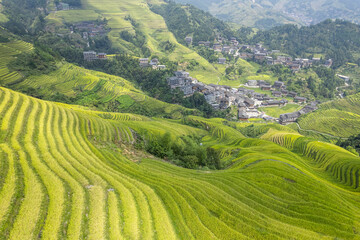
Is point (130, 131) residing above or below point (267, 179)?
below

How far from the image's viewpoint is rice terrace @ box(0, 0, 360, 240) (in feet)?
39.7

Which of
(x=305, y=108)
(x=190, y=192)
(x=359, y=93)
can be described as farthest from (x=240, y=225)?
(x=359, y=93)

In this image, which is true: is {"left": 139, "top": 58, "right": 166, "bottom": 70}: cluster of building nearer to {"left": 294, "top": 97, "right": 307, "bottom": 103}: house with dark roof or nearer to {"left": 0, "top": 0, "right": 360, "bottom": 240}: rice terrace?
{"left": 0, "top": 0, "right": 360, "bottom": 240}: rice terrace

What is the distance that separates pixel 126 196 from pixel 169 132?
1760 cm

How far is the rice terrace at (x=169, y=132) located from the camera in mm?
12102

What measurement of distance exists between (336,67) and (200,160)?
146 meters

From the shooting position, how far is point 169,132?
101 ft

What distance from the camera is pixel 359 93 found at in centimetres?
9412

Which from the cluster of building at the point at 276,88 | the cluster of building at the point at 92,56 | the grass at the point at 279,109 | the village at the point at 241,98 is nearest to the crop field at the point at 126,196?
the village at the point at 241,98

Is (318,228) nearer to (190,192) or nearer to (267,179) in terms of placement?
(267,179)

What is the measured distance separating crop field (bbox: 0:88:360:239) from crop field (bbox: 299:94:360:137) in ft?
192

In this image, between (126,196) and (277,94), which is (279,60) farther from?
(126,196)

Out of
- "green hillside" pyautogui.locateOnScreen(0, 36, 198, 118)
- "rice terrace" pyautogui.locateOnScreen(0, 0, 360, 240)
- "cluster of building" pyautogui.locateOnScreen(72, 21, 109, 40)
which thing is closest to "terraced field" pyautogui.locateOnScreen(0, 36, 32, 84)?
"green hillside" pyautogui.locateOnScreen(0, 36, 198, 118)

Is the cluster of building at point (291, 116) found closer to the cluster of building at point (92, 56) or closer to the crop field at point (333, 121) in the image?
the crop field at point (333, 121)
